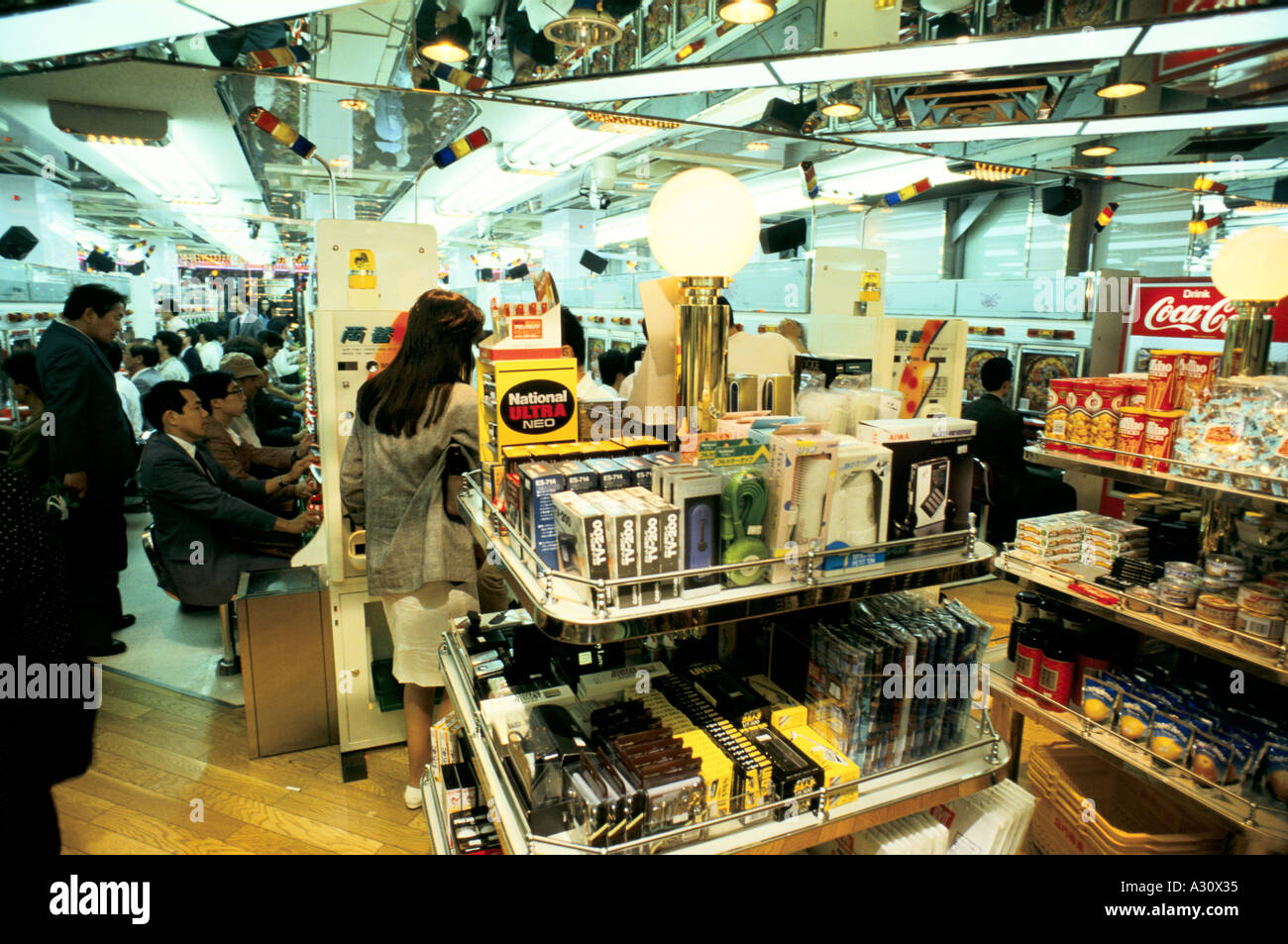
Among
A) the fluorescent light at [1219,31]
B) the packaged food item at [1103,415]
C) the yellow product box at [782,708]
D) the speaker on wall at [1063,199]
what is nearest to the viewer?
the yellow product box at [782,708]

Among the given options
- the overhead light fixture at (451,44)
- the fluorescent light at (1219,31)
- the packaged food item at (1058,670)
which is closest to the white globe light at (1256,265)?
the fluorescent light at (1219,31)

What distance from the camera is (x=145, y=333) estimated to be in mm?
11633

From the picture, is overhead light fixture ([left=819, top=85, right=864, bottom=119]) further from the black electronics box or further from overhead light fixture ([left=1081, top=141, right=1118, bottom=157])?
the black electronics box

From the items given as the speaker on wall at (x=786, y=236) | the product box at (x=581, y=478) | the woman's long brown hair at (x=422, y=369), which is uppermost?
the speaker on wall at (x=786, y=236)

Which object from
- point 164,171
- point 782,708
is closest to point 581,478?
point 782,708

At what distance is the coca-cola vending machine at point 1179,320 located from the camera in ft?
16.3

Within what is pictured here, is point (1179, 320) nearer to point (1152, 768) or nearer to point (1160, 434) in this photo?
point (1160, 434)

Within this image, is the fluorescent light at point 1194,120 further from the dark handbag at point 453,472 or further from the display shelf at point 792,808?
the dark handbag at point 453,472

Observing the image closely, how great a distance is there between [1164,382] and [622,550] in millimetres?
2282

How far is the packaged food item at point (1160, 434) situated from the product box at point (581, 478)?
207cm

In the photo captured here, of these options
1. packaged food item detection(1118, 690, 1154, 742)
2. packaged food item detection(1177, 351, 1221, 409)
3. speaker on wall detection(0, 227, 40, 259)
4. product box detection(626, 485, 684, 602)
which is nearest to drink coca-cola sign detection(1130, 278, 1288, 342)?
packaged food item detection(1177, 351, 1221, 409)

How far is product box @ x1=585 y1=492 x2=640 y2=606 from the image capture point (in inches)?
55.2

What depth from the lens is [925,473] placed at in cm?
171

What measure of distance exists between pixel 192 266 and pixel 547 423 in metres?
34.4
